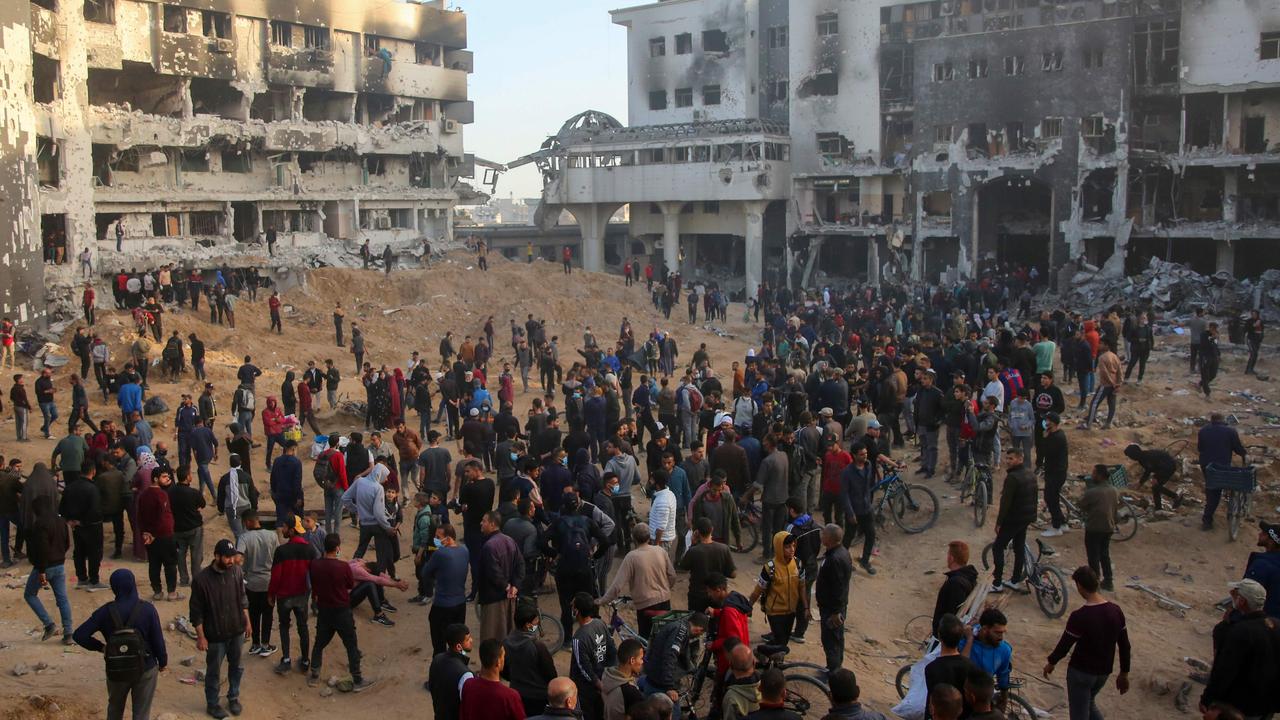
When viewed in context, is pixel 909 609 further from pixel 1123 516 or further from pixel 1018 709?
pixel 1018 709

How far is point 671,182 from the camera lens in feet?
167

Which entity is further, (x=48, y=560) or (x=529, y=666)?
(x=48, y=560)

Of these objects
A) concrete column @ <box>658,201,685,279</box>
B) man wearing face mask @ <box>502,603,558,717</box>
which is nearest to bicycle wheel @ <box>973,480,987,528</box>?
man wearing face mask @ <box>502,603,558,717</box>

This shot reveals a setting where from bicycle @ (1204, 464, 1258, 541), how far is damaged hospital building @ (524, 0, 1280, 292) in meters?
28.1

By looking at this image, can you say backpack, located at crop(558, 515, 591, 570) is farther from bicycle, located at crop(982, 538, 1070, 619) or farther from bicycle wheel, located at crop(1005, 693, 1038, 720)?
bicycle, located at crop(982, 538, 1070, 619)

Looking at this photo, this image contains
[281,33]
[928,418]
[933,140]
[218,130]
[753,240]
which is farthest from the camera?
[753,240]

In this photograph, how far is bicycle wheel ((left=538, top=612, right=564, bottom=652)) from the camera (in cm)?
1129

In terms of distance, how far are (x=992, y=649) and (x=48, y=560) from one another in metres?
9.25

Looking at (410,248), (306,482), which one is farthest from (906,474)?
(410,248)

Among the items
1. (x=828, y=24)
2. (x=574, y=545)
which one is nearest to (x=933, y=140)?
(x=828, y=24)

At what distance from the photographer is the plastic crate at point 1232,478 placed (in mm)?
14086

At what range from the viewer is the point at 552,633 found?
11.6 metres

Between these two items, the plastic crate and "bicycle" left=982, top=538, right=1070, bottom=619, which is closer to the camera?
"bicycle" left=982, top=538, right=1070, bottom=619

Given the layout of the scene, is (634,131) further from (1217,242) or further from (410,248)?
(1217,242)
